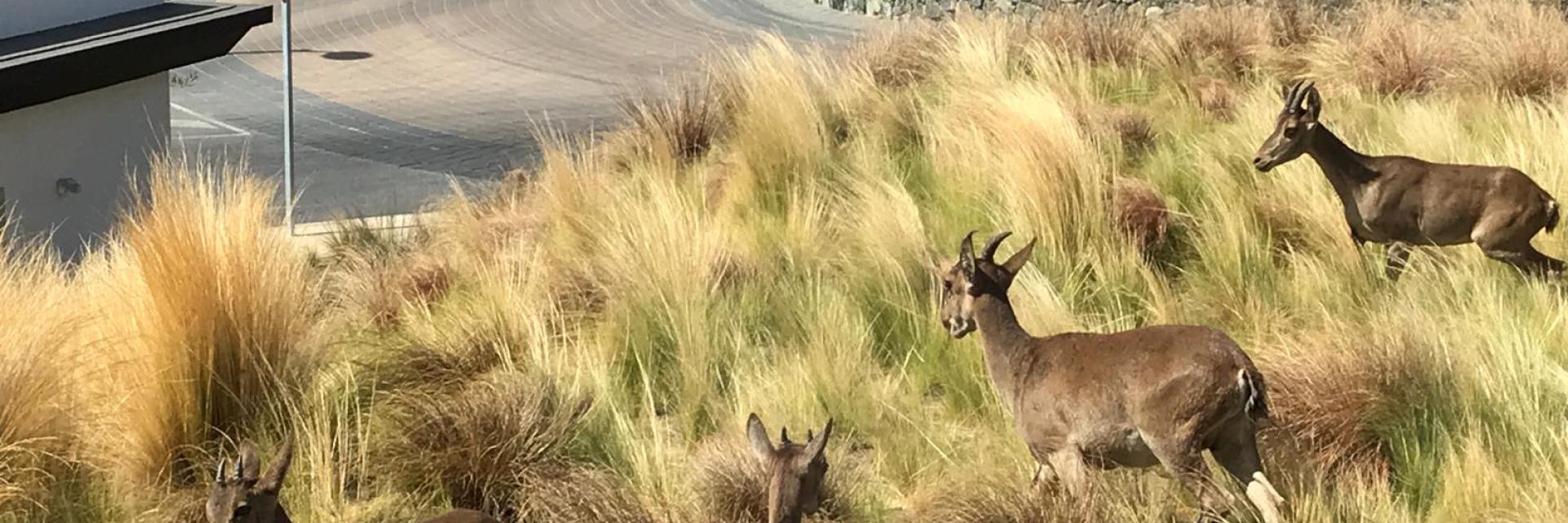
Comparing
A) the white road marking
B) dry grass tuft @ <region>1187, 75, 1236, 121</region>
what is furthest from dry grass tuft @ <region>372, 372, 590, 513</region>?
the white road marking

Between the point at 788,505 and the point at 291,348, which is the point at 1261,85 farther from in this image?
the point at 788,505

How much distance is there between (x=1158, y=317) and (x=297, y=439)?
9.76 ft

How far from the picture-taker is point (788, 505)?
4043 mm

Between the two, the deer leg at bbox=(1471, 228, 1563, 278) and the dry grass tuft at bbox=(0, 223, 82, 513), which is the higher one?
the deer leg at bbox=(1471, 228, 1563, 278)

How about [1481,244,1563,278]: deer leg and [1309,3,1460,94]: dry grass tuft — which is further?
[1309,3,1460,94]: dry grass tuft

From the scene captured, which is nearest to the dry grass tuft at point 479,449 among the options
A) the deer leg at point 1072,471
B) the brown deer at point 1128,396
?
the brown deer at point 1128,396

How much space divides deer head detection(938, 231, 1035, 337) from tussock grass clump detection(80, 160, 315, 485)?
198 cm

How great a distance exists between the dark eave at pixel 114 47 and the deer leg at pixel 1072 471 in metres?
4.81

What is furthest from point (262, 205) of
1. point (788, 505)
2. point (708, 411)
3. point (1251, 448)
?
point (1251, 448)

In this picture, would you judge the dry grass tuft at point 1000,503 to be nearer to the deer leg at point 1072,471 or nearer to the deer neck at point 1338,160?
the deer leg at point 1072,471

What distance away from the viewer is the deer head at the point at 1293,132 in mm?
6770

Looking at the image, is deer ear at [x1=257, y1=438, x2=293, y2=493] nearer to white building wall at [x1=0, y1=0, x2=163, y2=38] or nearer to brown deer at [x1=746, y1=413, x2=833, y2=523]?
brown deer at [x1=746, y1=413, x2=833, y2=523]

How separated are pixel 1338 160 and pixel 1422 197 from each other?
0.37 metres

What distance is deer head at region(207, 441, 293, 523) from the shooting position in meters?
4.00
